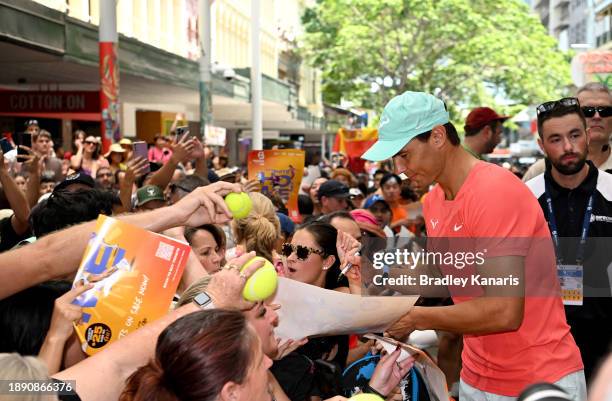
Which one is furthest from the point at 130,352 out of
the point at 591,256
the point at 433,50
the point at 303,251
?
the point at 433,50

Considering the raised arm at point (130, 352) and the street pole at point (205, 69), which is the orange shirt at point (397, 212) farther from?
the raised arm at point (130, 352)

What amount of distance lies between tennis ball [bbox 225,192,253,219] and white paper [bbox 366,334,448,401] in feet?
2.49

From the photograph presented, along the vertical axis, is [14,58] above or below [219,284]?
above

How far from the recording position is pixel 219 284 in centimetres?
324

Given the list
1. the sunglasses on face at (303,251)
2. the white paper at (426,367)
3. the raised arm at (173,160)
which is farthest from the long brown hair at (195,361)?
the raised arm at (173,160)

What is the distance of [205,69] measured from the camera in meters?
21.1

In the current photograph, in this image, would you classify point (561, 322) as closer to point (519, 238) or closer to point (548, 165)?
point (519, 238)

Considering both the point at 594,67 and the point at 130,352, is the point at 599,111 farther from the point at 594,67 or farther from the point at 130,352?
the point at 594,67

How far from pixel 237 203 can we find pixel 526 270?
1247mm

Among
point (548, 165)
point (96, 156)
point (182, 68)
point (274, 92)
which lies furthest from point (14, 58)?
point (274, 92)

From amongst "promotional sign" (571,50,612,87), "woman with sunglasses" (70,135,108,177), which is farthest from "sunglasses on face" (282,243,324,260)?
"promotional sign" (571,50,612,87)

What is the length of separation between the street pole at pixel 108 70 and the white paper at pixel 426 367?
10758 mm

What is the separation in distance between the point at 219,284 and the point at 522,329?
1524mm

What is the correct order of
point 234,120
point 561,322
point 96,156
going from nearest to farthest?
point 561,322 → point 96,156 → point 234,120
